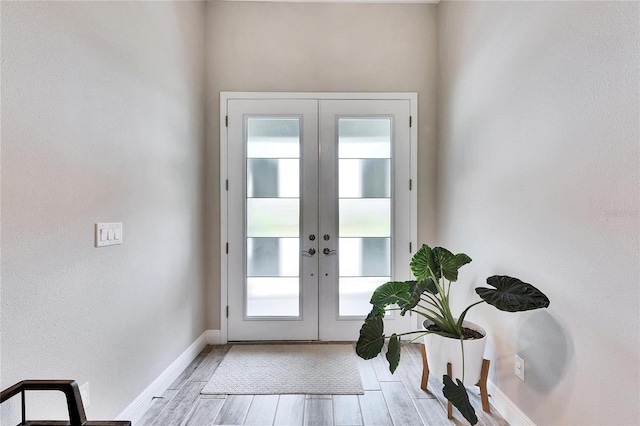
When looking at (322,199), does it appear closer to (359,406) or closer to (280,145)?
(280,145)

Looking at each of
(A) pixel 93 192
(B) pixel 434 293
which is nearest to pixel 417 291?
(B) pixel 434 293

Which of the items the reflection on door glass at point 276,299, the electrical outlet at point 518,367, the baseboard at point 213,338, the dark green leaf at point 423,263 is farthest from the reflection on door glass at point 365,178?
the baseboard at point 213,338

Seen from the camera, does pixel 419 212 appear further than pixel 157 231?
Yes

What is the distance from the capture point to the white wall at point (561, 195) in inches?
47.9

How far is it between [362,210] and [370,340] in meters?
1.43

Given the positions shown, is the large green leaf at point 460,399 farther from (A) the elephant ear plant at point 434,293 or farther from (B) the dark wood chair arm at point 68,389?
(B) the dark wood chair arm at point 68,389

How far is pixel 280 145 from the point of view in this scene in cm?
300

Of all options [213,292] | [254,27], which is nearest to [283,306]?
[213,292]

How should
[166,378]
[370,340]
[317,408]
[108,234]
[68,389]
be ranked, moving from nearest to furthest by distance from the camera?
[68,389], [108,234], [370,340], [317,408], [166,378]

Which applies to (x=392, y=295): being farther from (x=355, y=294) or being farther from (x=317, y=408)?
(x=355, y=294)

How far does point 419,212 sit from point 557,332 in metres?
1.61

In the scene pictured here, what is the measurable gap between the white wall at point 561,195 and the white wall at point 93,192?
2175mm

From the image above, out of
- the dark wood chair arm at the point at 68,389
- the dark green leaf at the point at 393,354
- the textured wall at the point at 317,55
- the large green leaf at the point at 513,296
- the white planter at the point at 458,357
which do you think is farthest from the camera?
the textured wall at the point at 317,55

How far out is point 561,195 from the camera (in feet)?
4.95
